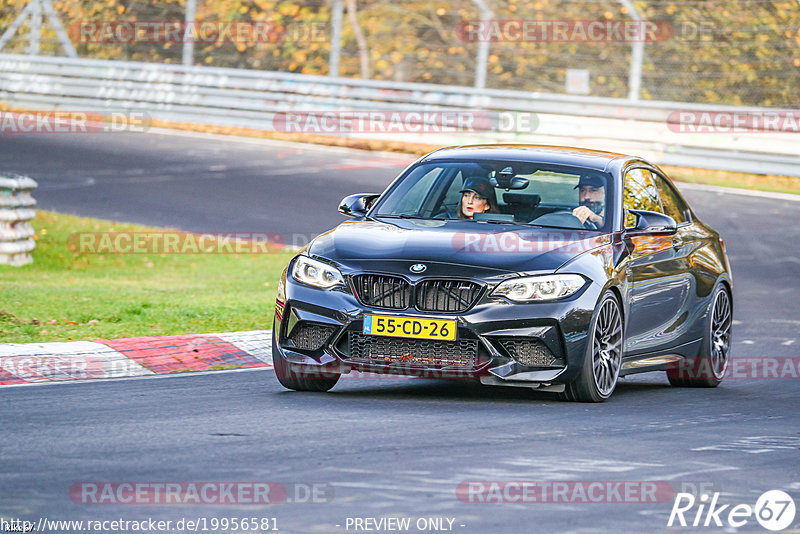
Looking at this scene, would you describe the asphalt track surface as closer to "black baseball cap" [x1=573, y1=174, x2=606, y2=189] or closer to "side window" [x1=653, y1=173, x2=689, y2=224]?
"side window" [x1=653, y1=173, x2=689, y2=224]

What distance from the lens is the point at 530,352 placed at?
8789mm

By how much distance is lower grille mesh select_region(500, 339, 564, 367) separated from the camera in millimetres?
8758

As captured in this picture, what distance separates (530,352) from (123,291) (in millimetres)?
6804

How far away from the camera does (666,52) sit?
86.7 ft

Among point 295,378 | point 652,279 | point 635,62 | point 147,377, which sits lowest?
point 147,377

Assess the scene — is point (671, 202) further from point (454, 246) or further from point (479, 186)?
point (454, 246)

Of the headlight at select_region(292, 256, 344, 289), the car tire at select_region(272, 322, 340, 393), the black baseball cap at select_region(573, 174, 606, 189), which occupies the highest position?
the black baseball cap at select_region(573, 174, 606, 189)

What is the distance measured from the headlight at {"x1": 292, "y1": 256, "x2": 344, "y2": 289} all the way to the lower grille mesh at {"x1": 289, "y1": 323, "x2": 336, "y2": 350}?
0.25 m

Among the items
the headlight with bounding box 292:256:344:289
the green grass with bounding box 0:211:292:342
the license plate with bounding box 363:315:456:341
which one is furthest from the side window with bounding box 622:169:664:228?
the green grass with bounding box 0:211:292:342

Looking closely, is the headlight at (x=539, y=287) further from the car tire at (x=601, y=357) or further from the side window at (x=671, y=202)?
the side window at (x=671, y=202)

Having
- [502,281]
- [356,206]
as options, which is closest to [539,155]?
[356,206]

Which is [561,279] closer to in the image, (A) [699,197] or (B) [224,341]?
(B) [224,341]

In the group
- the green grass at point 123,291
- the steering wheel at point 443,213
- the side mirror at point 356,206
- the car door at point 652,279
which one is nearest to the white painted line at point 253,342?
the green grass at point 123,291

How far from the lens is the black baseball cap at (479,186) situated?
10.0m
